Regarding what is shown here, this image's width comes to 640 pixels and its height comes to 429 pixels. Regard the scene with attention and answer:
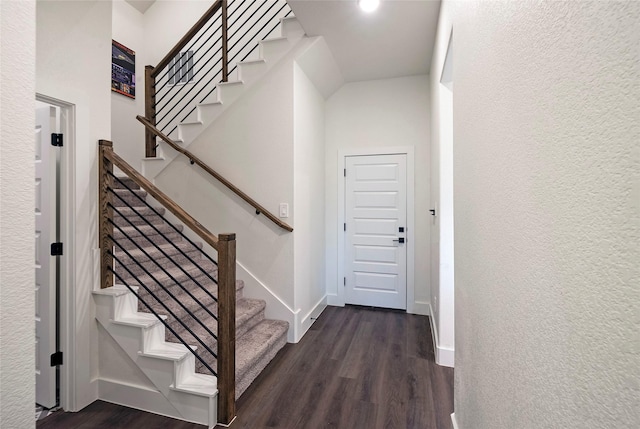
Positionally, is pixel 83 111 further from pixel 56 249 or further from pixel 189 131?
pixel 189 131

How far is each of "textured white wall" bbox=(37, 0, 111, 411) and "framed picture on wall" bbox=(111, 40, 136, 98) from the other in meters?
2.08

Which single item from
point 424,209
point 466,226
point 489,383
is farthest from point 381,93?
point 489,383

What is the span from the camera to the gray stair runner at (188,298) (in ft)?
6.90

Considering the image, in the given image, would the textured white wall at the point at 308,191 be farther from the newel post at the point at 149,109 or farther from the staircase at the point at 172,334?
the newel post at the point at 149,109

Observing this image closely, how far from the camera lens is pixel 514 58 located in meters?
0.77

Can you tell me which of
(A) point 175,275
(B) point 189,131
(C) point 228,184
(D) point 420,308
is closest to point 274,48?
(B) point 189,131

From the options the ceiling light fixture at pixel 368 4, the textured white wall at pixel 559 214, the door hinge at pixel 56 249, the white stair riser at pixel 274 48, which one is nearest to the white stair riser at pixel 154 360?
the door hinge at pixel 56 249

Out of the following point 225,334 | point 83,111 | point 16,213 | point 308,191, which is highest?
point 83,111

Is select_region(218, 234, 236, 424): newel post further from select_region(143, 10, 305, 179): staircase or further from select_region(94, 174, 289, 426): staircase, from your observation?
select_region(143, 10, 305, 179): staircase

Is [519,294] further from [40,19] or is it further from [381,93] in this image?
[381,93]

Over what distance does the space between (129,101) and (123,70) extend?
0.40 meters

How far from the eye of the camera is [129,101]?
4121 mm

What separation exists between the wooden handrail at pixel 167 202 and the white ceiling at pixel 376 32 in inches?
73.8

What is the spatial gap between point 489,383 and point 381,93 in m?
3.48
